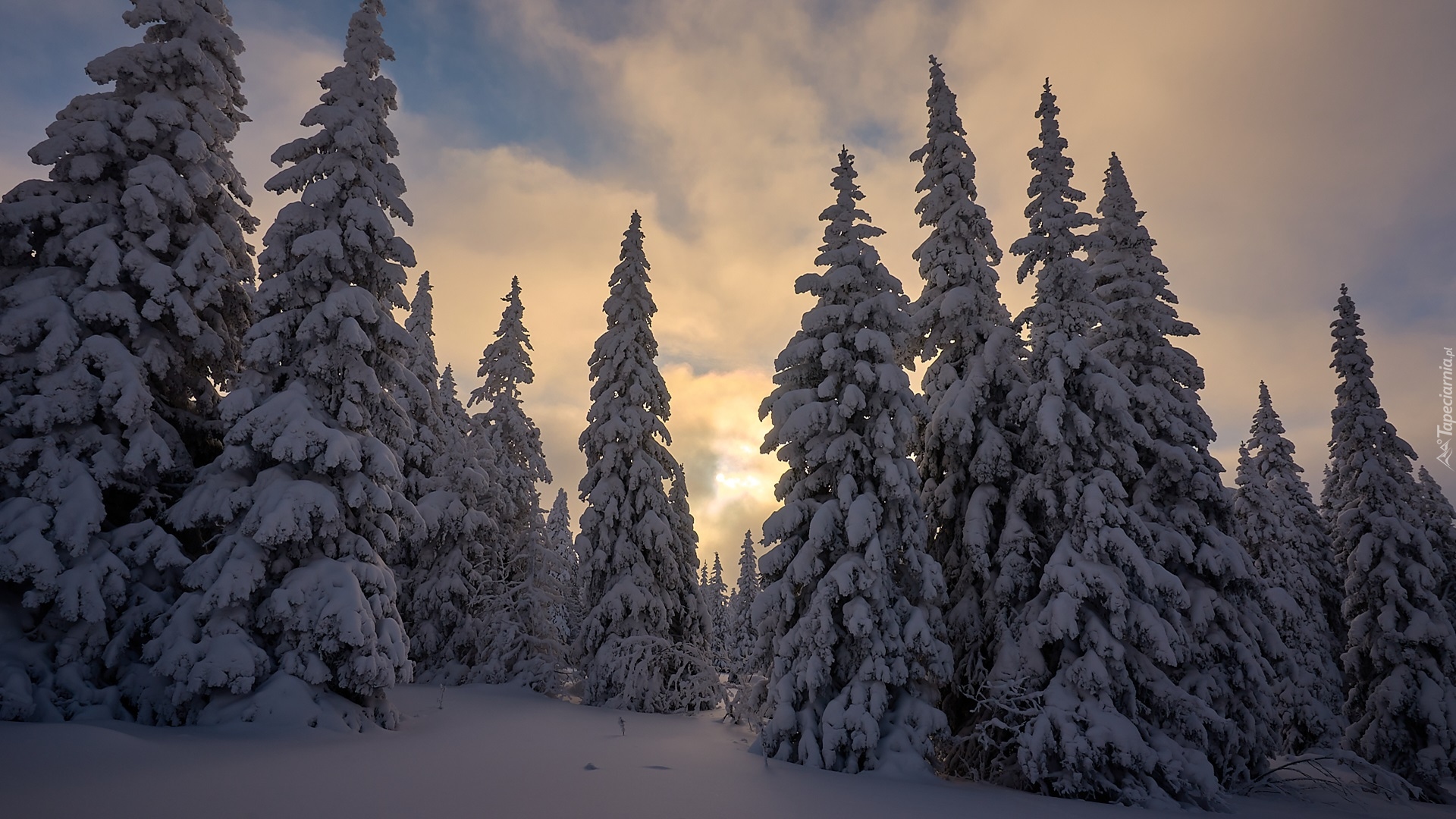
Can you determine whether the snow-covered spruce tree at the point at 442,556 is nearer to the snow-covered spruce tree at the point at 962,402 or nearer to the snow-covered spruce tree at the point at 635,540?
the snow-covered spruce tree at the point at 635,540

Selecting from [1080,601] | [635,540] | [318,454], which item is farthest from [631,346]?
[1080,601]

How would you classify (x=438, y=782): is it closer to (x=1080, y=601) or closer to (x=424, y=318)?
(x=1080, y=601)

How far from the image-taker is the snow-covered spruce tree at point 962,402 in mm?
15305

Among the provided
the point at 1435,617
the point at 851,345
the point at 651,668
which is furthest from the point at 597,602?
the point at 1435,617

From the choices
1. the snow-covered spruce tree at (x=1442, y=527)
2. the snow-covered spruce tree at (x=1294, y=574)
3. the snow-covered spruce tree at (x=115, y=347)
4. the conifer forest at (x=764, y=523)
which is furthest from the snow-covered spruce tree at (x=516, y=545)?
the snow-covered spruce tree at (x=1442, y=527)

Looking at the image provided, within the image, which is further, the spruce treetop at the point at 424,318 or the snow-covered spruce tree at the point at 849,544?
the spruce treetop at the point at 424,318

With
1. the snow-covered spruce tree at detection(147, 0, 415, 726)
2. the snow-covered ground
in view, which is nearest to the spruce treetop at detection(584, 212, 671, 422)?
the snow-covered spruce tree at detection(147, 0, 415, 726)

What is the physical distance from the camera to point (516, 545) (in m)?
29.8

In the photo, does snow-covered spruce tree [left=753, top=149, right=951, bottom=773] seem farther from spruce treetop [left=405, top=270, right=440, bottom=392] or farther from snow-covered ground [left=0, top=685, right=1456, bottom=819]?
spruce treetop [left=405, top=270, right=440, bottom=392]

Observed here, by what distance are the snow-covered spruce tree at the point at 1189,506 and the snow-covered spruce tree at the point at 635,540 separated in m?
14.1

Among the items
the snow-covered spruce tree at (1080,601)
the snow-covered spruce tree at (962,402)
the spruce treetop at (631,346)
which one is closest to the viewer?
the snow-covered spruce tree at (1080,601)

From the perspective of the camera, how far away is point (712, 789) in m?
10.2

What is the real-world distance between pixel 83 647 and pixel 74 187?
9592mm

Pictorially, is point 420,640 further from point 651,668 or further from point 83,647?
point 83,647
